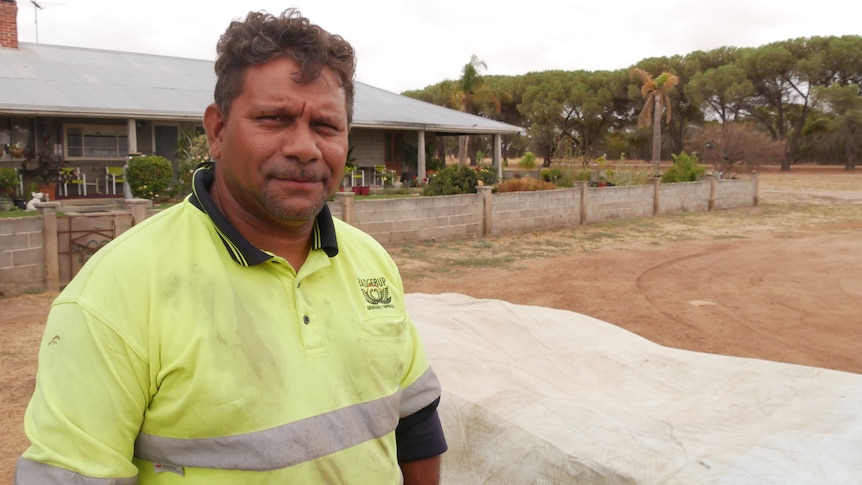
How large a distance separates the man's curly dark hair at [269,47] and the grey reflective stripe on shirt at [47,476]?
779 mm

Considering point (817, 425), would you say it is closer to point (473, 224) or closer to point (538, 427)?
point (538, 427)

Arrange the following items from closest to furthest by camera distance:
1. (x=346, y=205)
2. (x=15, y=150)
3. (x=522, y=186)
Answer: (x=346, y=205), (x=15, y=150), (x=522, y=186)

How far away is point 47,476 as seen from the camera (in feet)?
3.92

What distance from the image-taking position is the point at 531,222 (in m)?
15.7

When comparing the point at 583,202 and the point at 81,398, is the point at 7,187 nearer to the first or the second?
the point at 583,202

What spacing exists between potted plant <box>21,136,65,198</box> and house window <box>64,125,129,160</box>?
54cm

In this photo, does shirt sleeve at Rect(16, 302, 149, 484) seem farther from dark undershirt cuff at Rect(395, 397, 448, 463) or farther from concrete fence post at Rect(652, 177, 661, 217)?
concrete fence post at Rect(652, 177, 661, 217)

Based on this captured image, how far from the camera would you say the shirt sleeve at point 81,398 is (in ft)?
3.94

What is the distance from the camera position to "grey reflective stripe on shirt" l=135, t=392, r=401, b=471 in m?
1.34

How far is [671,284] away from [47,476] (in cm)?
1014

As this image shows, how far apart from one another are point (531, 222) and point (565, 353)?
38.6 ft

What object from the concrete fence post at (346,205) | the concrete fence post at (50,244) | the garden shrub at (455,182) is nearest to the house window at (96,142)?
the garden shrub at (455,182)

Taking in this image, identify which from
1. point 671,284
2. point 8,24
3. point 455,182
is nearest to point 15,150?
point 8,24

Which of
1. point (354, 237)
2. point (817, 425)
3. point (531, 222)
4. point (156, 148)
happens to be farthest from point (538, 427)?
point (156, 148)
